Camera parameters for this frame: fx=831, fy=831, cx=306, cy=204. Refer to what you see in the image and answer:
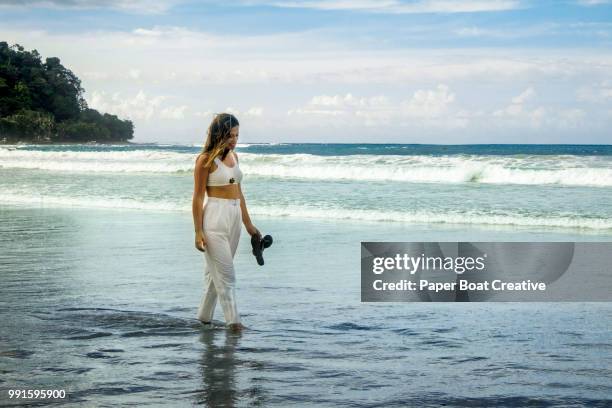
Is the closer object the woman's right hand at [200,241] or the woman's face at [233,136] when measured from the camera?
the woman's face at [233,136]

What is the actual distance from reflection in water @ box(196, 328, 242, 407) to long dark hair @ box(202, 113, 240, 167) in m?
1.29

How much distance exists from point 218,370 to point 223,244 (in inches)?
56.1

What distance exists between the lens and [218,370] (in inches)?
202

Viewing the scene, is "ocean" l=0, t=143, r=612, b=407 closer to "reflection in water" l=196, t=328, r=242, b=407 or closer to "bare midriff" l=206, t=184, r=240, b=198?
"reflection in water" l=196, t=328, r=242, b=407

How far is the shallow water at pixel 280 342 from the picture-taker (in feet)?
15.4

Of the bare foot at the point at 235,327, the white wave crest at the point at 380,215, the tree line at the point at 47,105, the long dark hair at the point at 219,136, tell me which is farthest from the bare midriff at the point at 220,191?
the tree line at the point at 47,105

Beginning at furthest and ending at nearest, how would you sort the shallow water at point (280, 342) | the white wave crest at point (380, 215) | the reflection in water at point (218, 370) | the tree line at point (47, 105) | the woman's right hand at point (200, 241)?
the tree line at point (47, 105), the white wave crest at point (380, 215), the woman's right hand at point (200, 241), the shallow water at point (280, 342), the reflection in water at point (218, 370)

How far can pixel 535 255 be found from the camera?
10.5 m

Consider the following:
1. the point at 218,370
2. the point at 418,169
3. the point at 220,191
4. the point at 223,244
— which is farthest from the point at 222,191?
the point at 418,169

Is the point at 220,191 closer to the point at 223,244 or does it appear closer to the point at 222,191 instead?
the point at 222,191

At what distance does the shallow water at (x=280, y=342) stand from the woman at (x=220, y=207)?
38cm

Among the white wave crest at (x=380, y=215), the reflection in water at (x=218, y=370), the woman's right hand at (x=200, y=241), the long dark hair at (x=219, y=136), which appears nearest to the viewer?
the reflection in water at (x=218, y=370)

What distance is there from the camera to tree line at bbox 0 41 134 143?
11650 centimetres

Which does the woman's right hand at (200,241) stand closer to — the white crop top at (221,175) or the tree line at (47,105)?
the white crop top at (221,175)
